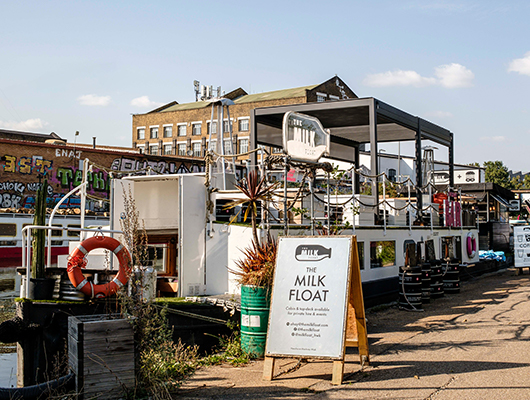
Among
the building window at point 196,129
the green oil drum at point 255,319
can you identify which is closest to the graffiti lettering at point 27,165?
the building window at point 196,129

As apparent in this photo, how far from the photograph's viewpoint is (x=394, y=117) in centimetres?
1923

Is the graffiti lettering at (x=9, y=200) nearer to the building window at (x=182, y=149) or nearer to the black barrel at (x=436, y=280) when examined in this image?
the black barrel at (x=436, y=280)

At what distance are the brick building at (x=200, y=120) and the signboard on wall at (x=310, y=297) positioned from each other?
56746 mm

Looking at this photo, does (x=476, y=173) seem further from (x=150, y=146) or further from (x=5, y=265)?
(x=150, y=146)

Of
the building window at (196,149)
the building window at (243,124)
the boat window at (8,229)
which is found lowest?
the boat window at (8,229)

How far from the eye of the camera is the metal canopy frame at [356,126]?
59.0 feet

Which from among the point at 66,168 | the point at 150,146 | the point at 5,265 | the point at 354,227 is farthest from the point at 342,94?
the point at 354,227

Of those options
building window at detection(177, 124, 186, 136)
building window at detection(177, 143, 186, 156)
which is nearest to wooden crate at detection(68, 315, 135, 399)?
building window at detection(177, 143, 186, 156)

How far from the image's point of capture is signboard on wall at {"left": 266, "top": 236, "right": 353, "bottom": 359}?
24.7ft

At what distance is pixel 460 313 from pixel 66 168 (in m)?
35.6

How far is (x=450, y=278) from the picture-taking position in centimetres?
1709

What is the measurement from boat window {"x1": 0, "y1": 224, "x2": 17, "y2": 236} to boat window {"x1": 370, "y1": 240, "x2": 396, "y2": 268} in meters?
23.7

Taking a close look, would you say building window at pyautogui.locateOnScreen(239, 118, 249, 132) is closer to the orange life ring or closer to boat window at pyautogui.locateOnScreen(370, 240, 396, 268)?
boat window at pyautogui.locateOnScreen(370, 240, 396, 268)

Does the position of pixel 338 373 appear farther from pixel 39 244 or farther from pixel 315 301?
pixel 39 244
